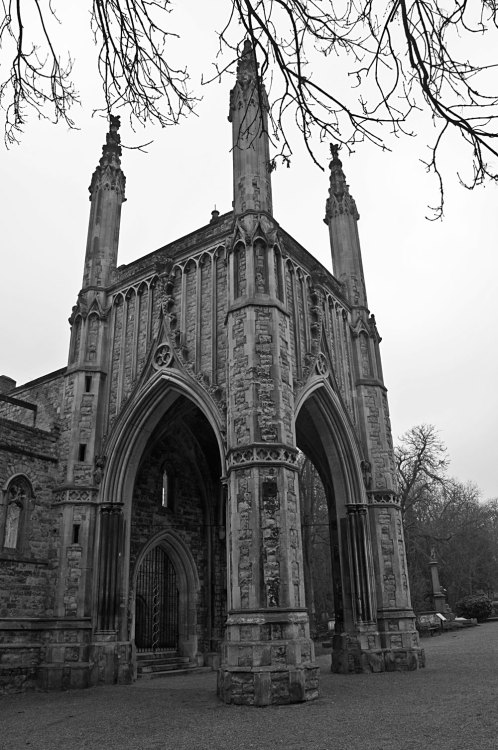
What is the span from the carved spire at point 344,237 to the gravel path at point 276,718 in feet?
35.6

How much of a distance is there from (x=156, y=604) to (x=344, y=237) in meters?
12.5

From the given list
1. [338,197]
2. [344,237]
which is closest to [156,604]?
[344,237]

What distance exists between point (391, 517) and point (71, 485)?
8.04 m

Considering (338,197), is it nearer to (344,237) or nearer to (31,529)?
(344,237)

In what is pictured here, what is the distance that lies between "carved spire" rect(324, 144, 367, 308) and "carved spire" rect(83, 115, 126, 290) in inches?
264

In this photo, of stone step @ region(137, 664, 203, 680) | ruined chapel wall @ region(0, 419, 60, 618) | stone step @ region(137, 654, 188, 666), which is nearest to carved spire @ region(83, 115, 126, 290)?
ruined chapel wall @ region(0, 419, 60, 618)

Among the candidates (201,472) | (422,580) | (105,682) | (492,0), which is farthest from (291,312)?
(422,580)

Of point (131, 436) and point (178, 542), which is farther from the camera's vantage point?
point (178, 542)

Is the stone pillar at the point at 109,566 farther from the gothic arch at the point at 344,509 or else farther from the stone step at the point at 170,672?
the gothic arch at the point at 344,509

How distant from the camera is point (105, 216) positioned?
17.8 metres

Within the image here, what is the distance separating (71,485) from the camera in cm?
1452

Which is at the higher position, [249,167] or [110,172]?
[110,172]

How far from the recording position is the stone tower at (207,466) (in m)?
11.5

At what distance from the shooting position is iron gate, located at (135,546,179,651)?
1692 cm
